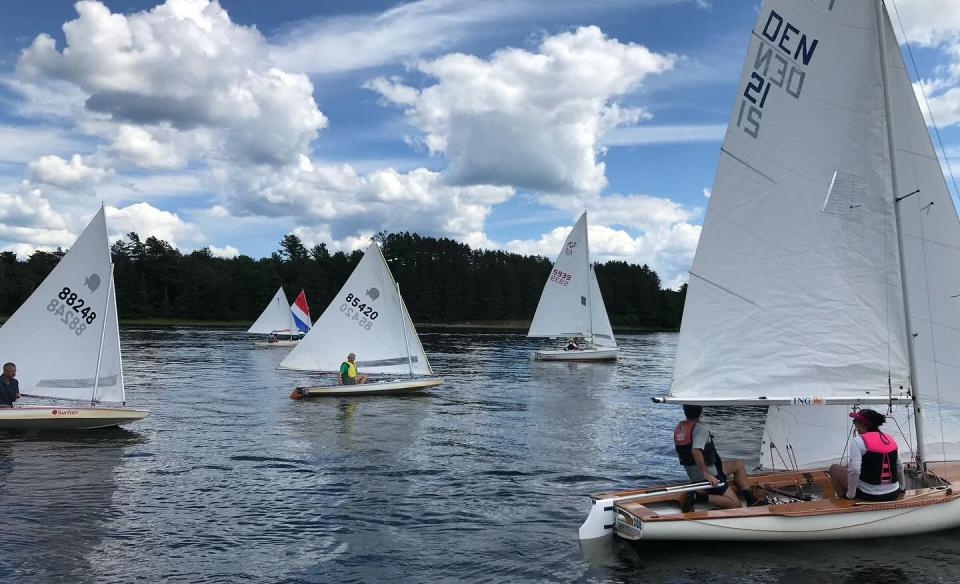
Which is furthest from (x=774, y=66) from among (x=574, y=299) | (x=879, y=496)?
(x=574, y=299)

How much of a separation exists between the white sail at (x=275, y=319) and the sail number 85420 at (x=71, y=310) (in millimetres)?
51391

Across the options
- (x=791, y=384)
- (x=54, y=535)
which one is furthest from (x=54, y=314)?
(x=791, y=384)

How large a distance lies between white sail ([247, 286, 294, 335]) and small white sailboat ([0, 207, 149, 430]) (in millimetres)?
51327

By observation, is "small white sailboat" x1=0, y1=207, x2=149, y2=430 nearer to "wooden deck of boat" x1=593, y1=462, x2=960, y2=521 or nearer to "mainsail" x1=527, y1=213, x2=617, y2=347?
"wooden deck of boat" x1=593, y1=462, x2=960, y2=521

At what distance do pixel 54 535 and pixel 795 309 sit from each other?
500 inches

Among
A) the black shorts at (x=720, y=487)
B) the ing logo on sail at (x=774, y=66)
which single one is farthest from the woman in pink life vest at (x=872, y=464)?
the ing logo on sail at (x=774, y=66)

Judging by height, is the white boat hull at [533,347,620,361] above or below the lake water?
above

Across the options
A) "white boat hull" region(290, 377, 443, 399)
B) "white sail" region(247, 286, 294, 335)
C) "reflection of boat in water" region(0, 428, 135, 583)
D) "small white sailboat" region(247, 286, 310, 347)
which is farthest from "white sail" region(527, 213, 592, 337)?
"reflection of boat in water" region(0, 428, 135, 583)

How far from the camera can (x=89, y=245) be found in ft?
68.7

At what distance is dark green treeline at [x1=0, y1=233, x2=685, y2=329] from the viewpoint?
124 m

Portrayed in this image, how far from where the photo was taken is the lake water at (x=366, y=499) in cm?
1108

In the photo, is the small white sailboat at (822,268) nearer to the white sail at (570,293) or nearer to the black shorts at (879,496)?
the black shorts at (879,496)

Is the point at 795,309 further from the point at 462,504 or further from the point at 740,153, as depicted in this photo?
the point at 462,504

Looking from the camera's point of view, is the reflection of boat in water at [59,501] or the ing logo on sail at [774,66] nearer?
the reflection of boat in water at [59,501]
